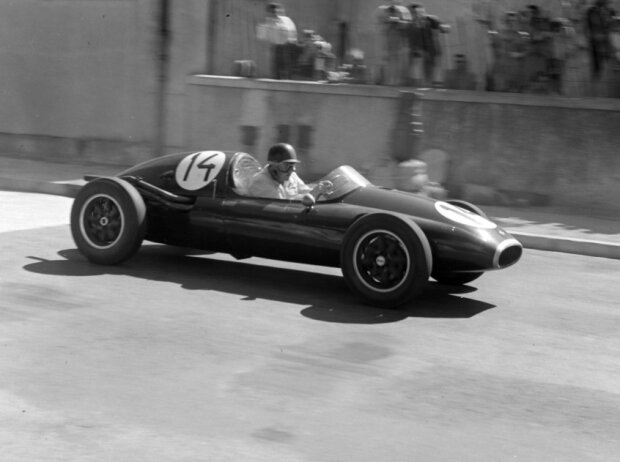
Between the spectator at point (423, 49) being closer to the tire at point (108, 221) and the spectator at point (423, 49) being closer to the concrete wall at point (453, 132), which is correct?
the concrete wall at point (453, 132)

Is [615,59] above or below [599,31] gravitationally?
below

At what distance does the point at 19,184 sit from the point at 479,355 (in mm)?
10350

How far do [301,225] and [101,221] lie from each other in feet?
5.89

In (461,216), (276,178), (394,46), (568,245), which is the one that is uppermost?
(394,46)

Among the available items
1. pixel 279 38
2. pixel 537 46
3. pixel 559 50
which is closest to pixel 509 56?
pixel 537 46

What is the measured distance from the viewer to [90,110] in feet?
61.2

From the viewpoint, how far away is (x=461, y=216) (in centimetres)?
794

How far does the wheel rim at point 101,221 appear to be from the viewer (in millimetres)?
8586

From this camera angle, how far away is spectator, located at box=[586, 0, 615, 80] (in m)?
14.3

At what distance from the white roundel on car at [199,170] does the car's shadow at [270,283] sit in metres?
0.76

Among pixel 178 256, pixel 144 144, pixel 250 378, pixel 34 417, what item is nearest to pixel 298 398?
pixel 250 378

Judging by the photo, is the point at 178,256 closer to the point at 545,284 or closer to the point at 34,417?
the point at 545,284

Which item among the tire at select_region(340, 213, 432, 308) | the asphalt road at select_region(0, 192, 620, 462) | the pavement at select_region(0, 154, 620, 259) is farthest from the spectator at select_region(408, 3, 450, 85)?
the tire at select_region(340, 213, 432, 308)

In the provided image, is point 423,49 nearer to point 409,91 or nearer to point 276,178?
point 409,91
